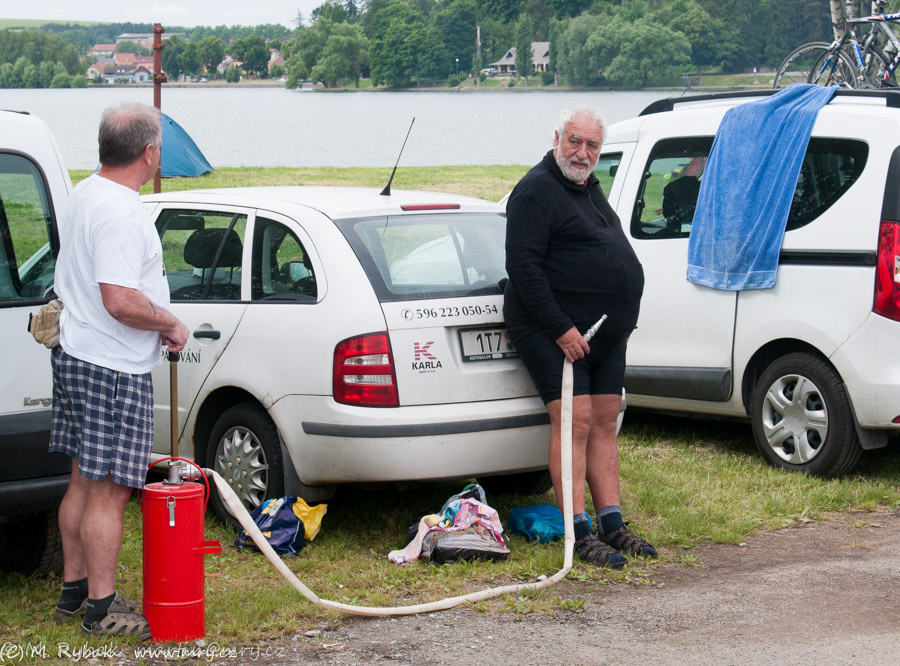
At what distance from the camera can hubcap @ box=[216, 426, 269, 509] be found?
553cm

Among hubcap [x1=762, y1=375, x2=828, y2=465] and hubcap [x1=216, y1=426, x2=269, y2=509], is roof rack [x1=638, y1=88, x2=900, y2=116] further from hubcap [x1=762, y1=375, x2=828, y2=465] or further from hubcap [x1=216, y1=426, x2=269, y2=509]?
hubcap [x1=216, y1=426, x2=269, y2=509]

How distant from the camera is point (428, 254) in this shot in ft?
18.2

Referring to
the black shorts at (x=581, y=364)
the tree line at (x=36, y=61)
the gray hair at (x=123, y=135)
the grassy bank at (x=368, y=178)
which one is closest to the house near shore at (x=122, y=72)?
the tree line at (x=36, y=61)

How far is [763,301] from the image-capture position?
22.0ft

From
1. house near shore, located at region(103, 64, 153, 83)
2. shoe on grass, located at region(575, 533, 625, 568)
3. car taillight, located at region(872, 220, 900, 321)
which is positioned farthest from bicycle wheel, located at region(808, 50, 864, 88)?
Result: house near shore, located at region(103, 64, 153, 83)

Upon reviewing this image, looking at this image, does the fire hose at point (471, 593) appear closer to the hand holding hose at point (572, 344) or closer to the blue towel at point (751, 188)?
the hand holding hose at point (572, 344)

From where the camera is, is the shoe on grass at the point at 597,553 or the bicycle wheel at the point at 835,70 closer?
the shoe on grass at the point at 597,553

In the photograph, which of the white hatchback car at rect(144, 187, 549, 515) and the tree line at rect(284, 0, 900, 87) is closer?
the white hatchback car at rect(144, 187, 549, 515)

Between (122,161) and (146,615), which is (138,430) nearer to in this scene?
(146,615)

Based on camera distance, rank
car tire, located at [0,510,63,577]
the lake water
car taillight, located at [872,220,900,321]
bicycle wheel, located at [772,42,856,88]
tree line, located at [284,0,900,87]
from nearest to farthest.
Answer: car tire, located at [0,510,63,577], car taillight, located at [872,220,900,321], bicycle wheel, located at [772,42,856,88], the lake water, tree line, located at [284,0,900,87]

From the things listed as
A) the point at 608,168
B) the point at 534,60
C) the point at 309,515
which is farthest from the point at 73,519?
the point at 534,60

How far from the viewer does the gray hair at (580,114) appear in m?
5.35

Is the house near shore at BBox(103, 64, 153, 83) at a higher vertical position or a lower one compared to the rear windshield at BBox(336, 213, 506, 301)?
higher

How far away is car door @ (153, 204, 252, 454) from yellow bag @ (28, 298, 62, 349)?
1301mm
